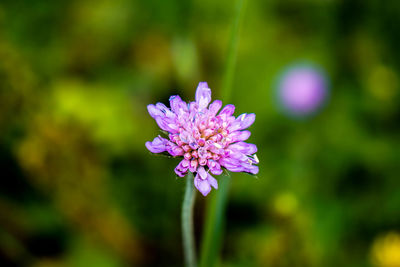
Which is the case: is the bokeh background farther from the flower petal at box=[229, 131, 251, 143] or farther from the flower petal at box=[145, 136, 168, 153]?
the flower petal at box=[145, 136, 168, 153]

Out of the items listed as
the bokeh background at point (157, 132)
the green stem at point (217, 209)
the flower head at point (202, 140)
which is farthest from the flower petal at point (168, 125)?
the bokeh background at point (157, 132)

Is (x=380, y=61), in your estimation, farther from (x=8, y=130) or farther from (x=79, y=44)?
(x=8, y=130)

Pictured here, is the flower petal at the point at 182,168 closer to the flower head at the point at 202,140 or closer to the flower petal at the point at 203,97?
the flower head at the point at 202,140

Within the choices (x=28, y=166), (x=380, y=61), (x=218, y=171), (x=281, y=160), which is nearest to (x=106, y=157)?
(x=28, y=166)

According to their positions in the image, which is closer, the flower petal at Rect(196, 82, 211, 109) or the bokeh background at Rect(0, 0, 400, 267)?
the flower petal at Rect(196, 82, 211, 109)

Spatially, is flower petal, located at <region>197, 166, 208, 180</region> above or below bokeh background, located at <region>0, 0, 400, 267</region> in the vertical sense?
below

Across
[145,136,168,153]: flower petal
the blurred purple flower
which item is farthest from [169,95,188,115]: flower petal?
the blurred purple flower

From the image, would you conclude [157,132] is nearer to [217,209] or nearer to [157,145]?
[217,209]
